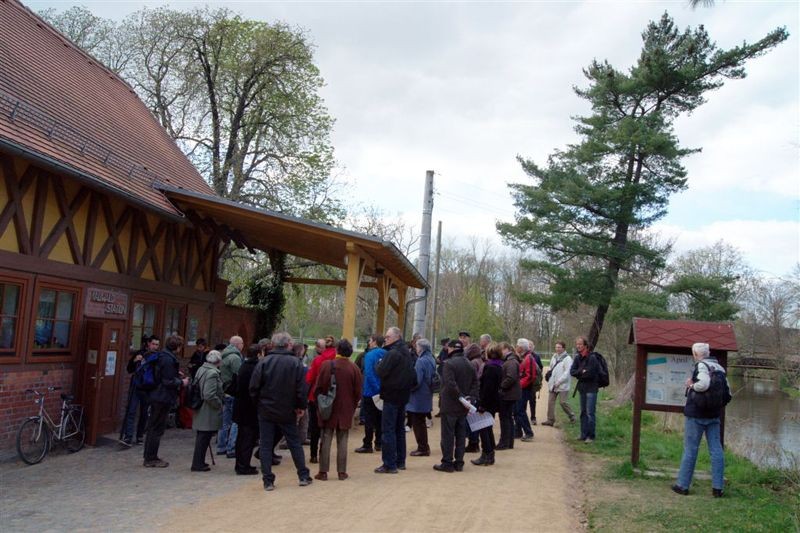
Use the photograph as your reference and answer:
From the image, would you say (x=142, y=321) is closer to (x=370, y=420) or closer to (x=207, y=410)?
(x=207, y=410)

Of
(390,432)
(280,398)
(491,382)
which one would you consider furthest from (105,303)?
(491,382)

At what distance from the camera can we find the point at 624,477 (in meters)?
8.83

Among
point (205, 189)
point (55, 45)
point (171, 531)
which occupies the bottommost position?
point (171, 531)

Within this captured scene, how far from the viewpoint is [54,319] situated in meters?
9.91

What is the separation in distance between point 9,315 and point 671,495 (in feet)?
26.8

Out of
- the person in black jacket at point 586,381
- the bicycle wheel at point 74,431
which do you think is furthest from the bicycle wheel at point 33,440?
the person in black jacket at point 586,381

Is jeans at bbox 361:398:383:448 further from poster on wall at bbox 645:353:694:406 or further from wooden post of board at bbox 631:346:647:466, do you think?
poster on wall at bbox 645:353:694:406

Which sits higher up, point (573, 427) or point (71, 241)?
point (71, 241)

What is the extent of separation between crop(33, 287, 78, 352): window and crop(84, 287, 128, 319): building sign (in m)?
0.36

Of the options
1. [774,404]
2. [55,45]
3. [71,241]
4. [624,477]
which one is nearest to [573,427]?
[624,477]

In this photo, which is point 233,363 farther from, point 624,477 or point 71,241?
point 624,477

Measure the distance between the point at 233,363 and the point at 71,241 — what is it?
3.07 m

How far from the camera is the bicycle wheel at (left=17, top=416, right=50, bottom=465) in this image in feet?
28.5

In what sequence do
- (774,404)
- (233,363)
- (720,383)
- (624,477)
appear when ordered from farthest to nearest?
1. (774,404)
2. (233,363)
3. (624,477)
4. (720,383)
